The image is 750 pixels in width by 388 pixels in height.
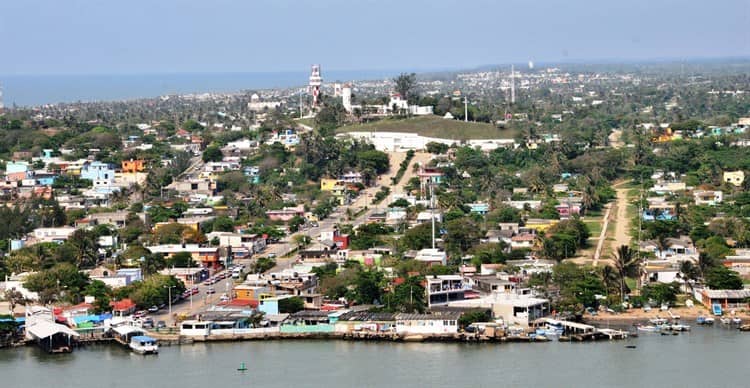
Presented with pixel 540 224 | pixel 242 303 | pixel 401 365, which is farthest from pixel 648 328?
pixel 540 224

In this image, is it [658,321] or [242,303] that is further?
[242,303]

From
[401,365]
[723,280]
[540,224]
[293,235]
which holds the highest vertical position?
[723,280]

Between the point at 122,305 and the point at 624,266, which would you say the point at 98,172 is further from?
the point at 624,266

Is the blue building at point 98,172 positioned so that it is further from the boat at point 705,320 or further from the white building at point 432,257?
the boat at point 705,320

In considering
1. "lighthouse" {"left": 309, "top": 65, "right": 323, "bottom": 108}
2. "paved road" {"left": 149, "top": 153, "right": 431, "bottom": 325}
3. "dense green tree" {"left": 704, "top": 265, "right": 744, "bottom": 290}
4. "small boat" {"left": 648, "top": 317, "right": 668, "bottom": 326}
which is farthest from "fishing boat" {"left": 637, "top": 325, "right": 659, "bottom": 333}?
"lighthouse" {"left": 309, "top": 65, "right": 323, "bottom": 108}

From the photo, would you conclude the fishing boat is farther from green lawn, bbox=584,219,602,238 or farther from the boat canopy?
green lawn, bbox=584,219,602,238

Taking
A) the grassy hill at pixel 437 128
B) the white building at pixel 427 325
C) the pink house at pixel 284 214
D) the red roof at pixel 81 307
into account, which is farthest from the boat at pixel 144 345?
the grassy hill at pixel 437 128

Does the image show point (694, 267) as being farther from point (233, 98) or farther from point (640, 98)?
point (233, 98)
